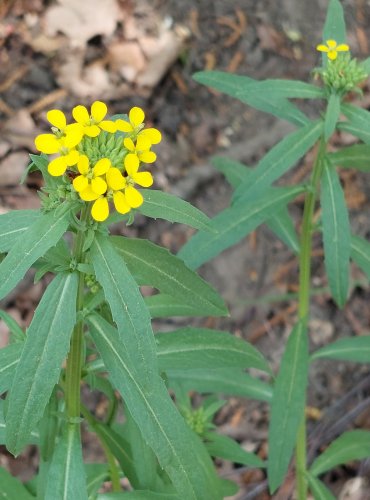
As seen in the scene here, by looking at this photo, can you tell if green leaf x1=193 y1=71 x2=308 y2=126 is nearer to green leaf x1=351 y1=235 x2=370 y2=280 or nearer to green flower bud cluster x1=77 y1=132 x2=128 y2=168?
green leaf x1=351 y1=235 x2=370 y2=280

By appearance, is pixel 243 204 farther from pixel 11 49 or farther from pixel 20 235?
pixel 11 49

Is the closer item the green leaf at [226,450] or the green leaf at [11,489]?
the green leaf at [11,489]

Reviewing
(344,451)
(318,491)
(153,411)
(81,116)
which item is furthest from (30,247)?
(344,451)

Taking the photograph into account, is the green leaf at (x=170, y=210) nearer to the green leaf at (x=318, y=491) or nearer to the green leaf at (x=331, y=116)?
the green leaf at (x=331, y=116)

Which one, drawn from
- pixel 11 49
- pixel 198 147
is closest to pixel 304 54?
pixel 198 147

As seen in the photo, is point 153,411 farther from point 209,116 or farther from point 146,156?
point 209,116

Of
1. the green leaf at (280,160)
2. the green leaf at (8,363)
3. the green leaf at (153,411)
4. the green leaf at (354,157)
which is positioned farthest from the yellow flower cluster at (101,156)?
the green leaf at (354,157)
